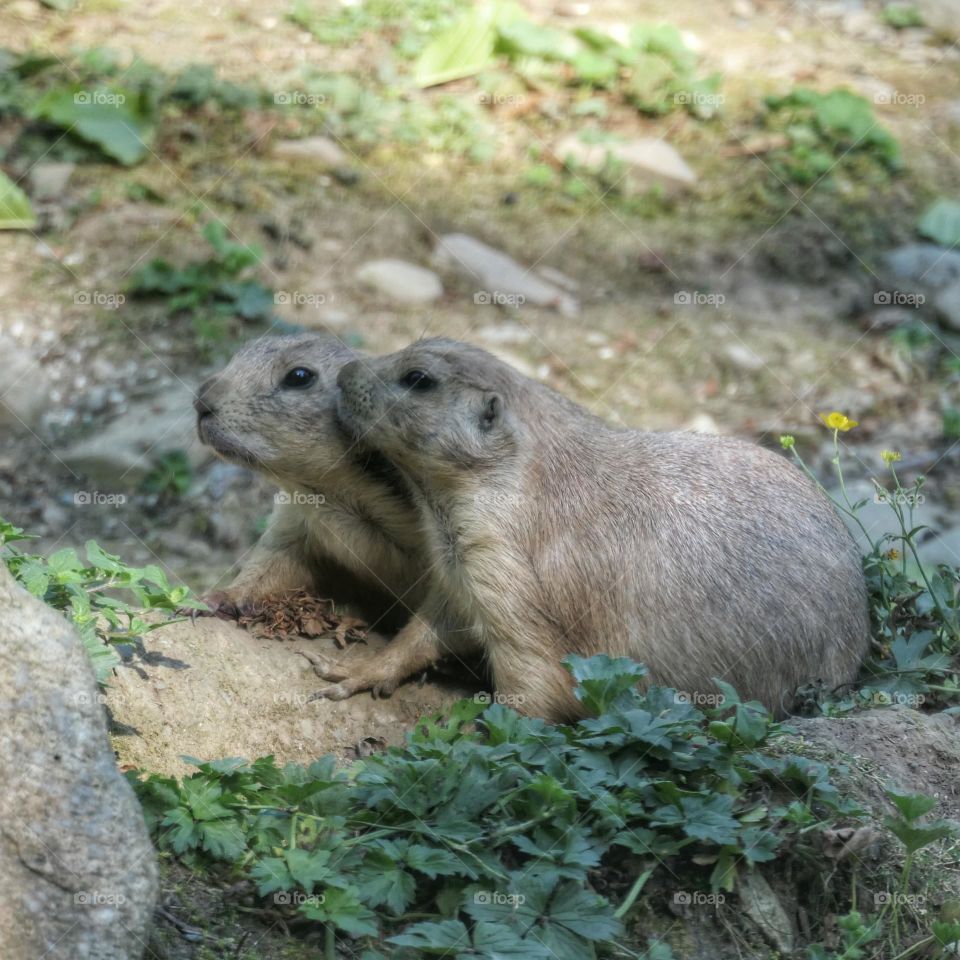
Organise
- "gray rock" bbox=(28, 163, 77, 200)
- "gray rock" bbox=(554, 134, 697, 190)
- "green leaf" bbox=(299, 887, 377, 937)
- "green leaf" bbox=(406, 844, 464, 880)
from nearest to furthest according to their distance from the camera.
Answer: "green leaf" bbox=(299, 887, 377, 937) → "green leaf" bbox=(406, 844, 464, 880) → "gray rock" bbox=(28, 163, 77, 200) → "gray rock" bbox=(554, 134, 697, 190)

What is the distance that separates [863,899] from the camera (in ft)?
14.7

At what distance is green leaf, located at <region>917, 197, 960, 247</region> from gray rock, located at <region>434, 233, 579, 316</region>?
3.06m

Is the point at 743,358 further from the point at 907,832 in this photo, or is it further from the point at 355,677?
the point at 907,832

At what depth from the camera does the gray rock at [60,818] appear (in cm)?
369

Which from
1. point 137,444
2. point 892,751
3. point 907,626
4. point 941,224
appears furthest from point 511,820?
point 941,224

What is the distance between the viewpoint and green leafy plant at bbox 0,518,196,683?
487 cm

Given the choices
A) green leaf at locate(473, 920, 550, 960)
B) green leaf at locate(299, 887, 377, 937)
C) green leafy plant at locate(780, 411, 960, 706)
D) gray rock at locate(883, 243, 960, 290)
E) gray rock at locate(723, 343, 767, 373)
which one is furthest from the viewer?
gray rock at locate(883, 243, 960, 290)

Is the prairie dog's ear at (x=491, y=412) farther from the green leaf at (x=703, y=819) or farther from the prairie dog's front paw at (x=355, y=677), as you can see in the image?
the green leaf at (x=703, y=819)

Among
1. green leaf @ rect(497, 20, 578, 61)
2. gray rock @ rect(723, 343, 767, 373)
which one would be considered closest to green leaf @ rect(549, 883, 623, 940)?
gray rock @ rect(723, 343, 767, 373)

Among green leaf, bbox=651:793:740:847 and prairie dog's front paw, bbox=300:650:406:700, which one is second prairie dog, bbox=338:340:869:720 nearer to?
prairie dog's front paw, bbox=300:650:406:700

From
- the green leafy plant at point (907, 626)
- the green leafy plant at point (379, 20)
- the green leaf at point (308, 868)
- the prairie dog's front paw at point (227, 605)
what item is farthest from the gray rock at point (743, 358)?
the green leaf at point (308, 868)

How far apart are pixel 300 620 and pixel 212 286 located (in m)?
4.24

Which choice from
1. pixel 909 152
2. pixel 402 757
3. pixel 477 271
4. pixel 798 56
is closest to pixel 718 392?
pixel 477 271

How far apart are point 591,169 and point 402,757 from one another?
780 centimetres
